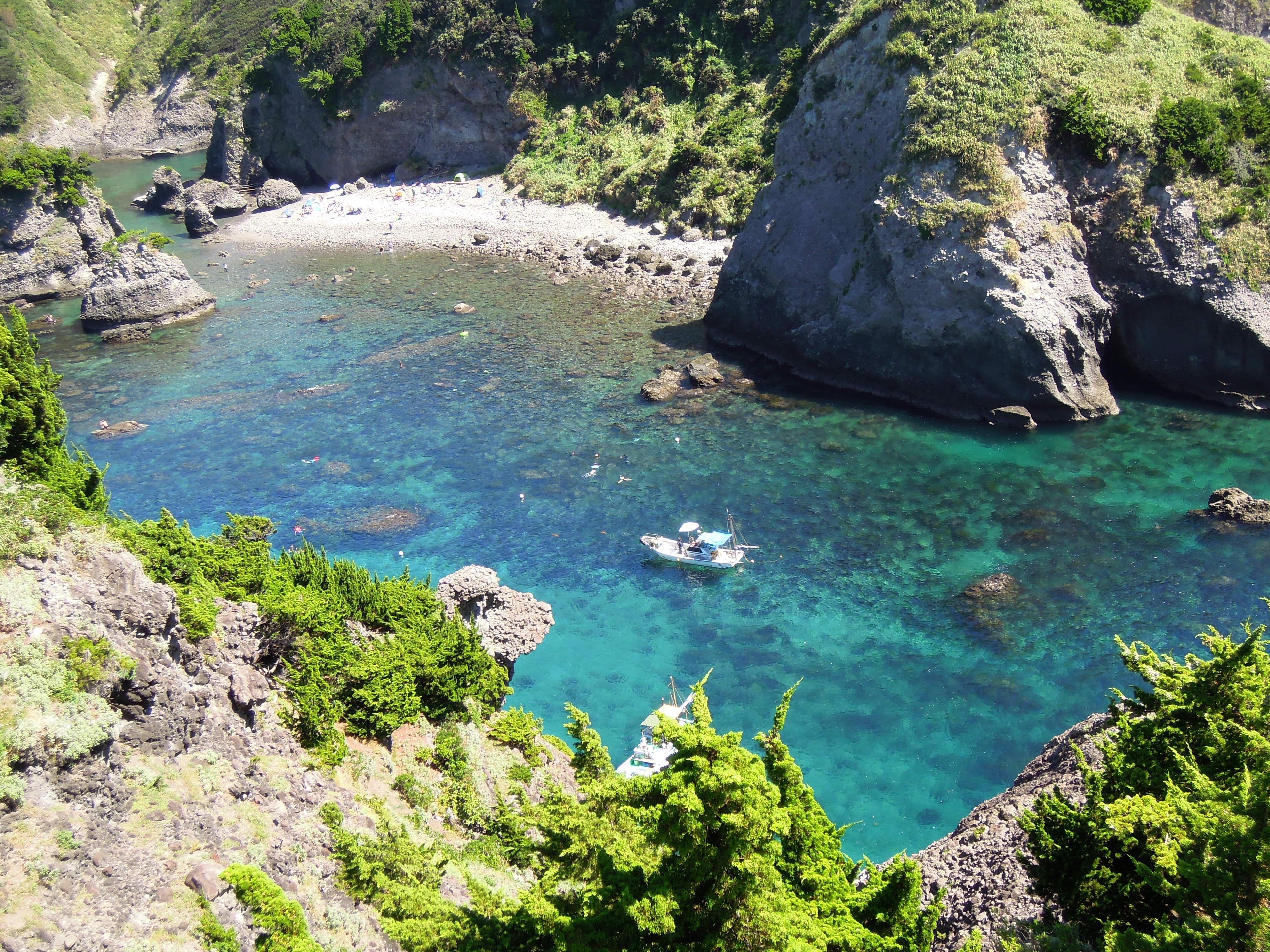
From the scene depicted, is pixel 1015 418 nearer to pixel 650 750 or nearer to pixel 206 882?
pixel 650 750

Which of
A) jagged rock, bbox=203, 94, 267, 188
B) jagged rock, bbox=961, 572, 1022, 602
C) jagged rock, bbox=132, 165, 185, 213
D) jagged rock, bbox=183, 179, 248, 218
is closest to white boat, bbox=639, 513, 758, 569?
jagged rock, bbox=961, 572, 1022, 602

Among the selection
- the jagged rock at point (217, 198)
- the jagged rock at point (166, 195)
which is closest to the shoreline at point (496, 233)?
the jagged rock at point (217, 198)

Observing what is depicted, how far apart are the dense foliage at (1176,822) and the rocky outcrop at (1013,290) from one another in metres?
29.0

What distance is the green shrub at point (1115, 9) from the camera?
50031 millimetres

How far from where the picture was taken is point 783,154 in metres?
56.1

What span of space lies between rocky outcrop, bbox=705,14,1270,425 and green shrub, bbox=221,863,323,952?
41822mm

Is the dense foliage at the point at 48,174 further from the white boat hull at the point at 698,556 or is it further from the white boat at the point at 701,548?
the white boat hull at the point at 698,556

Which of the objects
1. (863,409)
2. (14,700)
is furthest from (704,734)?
(863,409)

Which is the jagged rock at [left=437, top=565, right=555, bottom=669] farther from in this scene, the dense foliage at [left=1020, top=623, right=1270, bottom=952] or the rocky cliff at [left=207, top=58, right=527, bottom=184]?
the rocky cliff at [left=207, top=58, right=527, bottom=184]

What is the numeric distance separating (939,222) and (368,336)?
130ft

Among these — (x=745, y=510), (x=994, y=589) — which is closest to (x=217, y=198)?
(x=745, y=510)

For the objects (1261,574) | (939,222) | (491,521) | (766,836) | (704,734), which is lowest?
(491,521)

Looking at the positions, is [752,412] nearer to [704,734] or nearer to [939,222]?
[939,222]

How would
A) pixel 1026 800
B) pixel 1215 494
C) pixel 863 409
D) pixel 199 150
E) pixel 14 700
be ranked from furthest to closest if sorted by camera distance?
pixel 199 150 < pixel 863 409 < pixel 1215 494 < pixel 1026 800 < pixel 14 700
